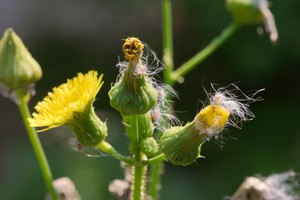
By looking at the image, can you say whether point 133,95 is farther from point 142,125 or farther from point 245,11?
point 245,11

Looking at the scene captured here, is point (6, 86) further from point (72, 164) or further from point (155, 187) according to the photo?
point (72, 164)

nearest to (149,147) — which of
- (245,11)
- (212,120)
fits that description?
(212,120)

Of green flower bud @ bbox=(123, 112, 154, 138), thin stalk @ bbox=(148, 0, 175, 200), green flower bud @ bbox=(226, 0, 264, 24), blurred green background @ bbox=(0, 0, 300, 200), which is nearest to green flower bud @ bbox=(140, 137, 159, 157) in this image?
green flower bud @ bbox=(123, 112, 154, 138)

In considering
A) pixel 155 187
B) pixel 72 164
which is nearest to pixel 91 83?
pixel 155 187

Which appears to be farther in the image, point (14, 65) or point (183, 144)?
point (14, 65)

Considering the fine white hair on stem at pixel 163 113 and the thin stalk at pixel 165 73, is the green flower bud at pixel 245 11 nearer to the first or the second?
the thin stalk at pixel 165 73

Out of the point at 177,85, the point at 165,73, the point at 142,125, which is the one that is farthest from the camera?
the point at 177,85

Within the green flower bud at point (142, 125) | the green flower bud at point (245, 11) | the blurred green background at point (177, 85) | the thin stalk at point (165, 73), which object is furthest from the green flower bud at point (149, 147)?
the blurred green background at point (177, 85)
